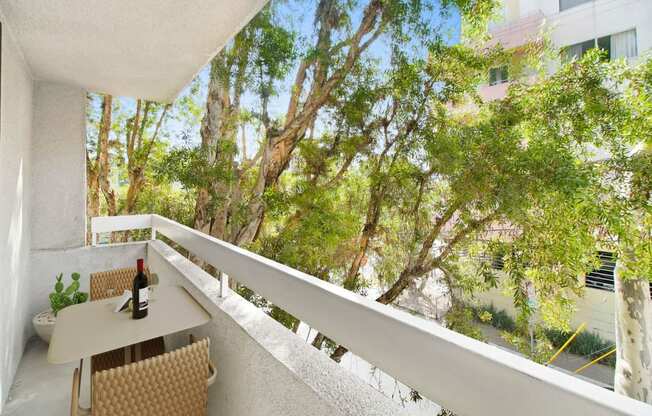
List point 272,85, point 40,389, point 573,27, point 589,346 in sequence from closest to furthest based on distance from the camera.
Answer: point 40,389, point 573,27, point 272,85, point 589,346

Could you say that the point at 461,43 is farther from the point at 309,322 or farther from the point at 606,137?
the point at 309,322

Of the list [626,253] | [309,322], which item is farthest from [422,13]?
[309,322]

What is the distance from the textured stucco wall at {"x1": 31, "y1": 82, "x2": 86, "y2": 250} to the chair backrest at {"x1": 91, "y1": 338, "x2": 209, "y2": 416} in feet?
9.82

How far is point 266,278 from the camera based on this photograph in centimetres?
121

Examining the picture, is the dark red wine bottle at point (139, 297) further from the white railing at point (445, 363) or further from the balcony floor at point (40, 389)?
the balcony floor at point (40, 389)

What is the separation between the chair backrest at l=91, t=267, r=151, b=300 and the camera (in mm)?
2393

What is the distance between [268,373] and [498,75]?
5.97 metres

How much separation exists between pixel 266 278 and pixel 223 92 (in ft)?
20.5

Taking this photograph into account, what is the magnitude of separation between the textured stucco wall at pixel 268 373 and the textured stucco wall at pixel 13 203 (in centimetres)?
128

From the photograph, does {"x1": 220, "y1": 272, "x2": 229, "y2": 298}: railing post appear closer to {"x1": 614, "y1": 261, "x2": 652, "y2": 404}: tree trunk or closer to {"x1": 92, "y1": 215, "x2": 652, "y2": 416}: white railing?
{"x1": 92, "y1": 215, "x2": 652, "y2": 416}: white railing

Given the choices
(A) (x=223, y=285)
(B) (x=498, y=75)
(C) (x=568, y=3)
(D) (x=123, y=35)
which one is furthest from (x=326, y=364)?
Result: (C) (x=568, y=3)

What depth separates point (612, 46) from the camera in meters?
4.68

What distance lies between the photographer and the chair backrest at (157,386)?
3.46 ft

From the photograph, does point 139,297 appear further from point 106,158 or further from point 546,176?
point 106,158
